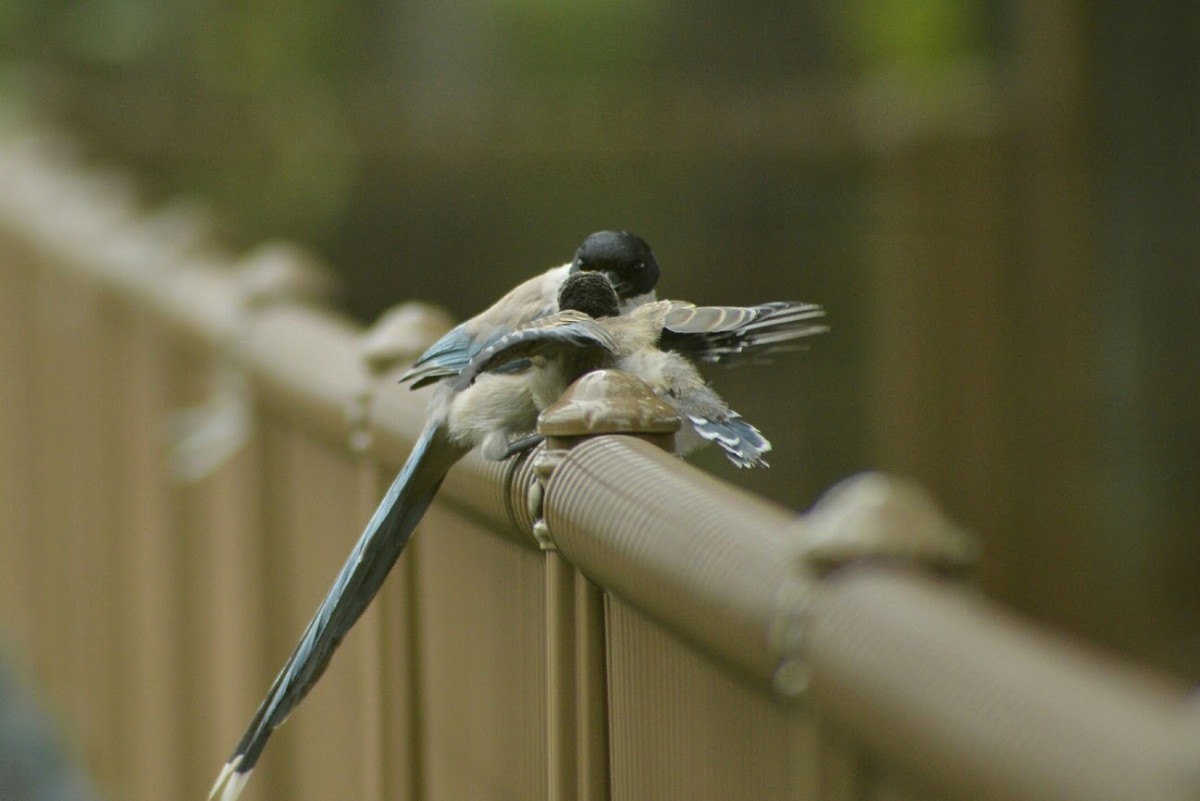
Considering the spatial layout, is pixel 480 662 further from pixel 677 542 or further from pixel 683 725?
pixel 677 542

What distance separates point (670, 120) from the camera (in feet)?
30.2

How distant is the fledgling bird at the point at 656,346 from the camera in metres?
2.15

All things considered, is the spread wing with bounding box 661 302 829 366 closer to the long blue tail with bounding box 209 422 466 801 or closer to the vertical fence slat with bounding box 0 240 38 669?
the long blue tail with bounding box 209 422 466 801

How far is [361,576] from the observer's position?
2.40m

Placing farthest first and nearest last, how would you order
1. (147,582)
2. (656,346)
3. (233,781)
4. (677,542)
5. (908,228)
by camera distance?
(908,228) < (147,582) < (233,781) < (656,346) < (677,542)

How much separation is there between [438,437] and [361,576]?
0.83 feet

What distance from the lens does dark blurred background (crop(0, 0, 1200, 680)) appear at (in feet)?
24.8

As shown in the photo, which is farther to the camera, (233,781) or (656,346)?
(233,781)

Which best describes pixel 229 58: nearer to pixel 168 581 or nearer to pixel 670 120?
pixel 670 120

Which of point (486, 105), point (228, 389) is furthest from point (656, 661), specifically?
point (486, 105)

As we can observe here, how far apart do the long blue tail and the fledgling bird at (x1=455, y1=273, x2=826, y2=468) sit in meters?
0.16

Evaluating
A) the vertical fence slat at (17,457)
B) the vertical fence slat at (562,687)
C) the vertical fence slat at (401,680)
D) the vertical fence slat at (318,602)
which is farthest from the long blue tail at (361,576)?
the vertical fence slat at (17,457)

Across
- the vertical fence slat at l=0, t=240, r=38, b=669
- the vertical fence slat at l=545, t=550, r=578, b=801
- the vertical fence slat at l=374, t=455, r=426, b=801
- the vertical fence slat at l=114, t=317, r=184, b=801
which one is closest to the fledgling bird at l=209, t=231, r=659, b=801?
the vertical fence slat at l=374, t=455, r=426, b=801

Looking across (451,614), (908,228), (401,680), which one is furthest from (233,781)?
(908,228)
